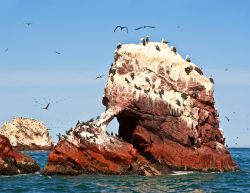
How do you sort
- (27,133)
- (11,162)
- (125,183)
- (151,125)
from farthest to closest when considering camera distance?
(27,133), (151,125), (11,162), (125,183)

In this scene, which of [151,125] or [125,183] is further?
[151,125]

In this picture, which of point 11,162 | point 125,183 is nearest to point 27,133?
point 11,162

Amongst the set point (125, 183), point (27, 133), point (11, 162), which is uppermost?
point (27, 133)

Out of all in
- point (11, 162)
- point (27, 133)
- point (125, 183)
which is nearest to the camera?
point (125, 183)

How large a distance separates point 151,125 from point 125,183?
408 inches

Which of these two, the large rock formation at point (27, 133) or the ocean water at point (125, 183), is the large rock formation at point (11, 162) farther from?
the large rock formation at point (27, 133)

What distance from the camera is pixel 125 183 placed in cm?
4050

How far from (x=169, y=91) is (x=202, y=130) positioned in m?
4.74

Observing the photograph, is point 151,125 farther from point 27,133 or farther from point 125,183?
point 27,133

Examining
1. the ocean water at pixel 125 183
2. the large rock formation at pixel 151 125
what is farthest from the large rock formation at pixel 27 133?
the ocean water at pixel 125 183

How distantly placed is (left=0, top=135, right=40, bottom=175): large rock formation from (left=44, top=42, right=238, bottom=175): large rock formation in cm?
284

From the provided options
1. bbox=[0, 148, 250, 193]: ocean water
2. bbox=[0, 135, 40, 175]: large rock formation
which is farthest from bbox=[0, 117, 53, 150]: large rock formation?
bbox=[0, 148, 250, 193]: ocean water

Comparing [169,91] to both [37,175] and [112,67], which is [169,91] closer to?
[112,67]

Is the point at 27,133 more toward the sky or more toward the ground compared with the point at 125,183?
more toward the sky
